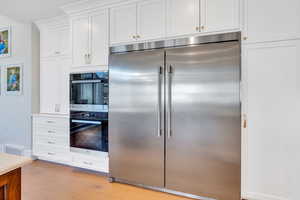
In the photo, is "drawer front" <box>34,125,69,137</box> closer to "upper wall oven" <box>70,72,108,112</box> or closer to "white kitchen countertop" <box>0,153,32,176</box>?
"upper wall oven" <box>70,72,108,112</box>

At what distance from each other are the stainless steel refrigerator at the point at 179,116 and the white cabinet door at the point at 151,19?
5.8 inches

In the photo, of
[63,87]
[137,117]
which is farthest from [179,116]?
[63,87]

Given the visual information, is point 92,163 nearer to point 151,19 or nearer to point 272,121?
A: point 151,19

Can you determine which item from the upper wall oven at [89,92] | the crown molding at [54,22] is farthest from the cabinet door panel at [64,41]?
the upper wall oven at [89,92]

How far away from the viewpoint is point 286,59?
1.96 metres

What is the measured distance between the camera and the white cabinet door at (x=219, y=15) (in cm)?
210

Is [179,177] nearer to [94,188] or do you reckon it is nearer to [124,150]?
[124,150]

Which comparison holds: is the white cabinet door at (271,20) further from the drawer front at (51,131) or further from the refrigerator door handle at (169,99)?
the drawer front at (51,131)

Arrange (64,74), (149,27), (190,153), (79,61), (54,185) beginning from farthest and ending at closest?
(64,74)
(79,61)
(54,185)
(149,27)
(190,153)

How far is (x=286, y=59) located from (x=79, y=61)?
2654mm

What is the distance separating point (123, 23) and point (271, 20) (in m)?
1.74

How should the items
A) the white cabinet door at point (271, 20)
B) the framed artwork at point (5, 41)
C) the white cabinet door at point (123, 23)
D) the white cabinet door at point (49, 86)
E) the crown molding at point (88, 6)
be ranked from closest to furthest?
the white cabinet door at point (271, 20) < the white cabinet door at point (123, 23) < the crown molding at point (88, 6) < the white cabinet door at point (49, 86) < the framed artwork at point (5, 41)

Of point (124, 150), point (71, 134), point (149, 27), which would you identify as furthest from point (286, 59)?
point (71, 134)

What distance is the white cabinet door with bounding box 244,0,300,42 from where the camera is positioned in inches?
75.8
